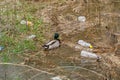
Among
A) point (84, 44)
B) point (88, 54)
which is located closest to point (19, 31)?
point (84, 44)

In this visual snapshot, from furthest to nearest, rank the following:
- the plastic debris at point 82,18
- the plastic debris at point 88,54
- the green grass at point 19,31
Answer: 1. the plastic debris at point 82,18
2. the green grass at point 19,31
3. the plastic debris at point 88,54

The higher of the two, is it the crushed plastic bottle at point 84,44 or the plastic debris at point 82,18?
Result: the plastic debris at point 82,18

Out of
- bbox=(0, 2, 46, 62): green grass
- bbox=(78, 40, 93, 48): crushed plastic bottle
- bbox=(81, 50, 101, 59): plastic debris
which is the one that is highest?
bbox=(0, 2, 46, 62): green grass

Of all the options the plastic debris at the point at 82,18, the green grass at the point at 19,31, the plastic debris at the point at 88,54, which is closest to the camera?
the plastic debris at the point at 88,54

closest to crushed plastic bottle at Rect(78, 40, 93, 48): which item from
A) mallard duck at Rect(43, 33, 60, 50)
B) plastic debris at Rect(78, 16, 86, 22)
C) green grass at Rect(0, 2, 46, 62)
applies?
mallard duck at Rect(43, 33, 60, 50)

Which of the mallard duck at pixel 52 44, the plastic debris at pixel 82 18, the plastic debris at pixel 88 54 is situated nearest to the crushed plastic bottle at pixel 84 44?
the plastic debris at pixel 88 54

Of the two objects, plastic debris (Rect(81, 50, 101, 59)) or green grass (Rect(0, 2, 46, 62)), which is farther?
green grass (Rect(0, 2, 46, 62))

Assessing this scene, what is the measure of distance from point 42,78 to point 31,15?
1.55 metres

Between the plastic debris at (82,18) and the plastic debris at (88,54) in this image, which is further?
the plastic debris at (82,18)

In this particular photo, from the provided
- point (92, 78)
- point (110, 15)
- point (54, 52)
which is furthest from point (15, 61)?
point (110, 15)

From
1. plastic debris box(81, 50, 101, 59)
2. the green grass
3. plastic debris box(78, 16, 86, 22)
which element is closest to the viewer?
plastic debris box(81, 50, 101, 59)

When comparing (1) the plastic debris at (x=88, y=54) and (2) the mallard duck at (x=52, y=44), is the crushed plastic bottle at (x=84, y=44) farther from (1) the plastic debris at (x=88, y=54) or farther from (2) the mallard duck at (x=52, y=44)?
(2) the mallard duck at (x=52, y=44)

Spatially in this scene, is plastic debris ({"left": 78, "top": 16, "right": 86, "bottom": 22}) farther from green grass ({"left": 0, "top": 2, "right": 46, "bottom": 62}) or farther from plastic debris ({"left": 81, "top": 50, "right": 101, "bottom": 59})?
plastic debris ({"left": 81, "top": 50, "right": 101, "bottom": 59})

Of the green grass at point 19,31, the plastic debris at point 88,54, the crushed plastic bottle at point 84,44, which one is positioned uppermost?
the green grass at point 19,31
